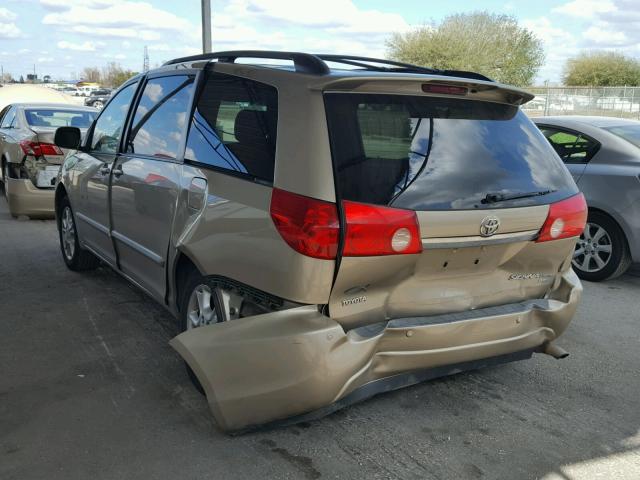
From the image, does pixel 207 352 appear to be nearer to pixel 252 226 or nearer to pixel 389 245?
pixel 252 226

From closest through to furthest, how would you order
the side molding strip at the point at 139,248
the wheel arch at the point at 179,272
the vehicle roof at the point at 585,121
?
the wheel arch at the point at 179,272
the side molding strip at the point at 139,248
the vehicle roof at the point at 585,121

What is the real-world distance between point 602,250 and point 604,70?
5887 cm

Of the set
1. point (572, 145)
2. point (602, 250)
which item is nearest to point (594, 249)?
point (602, 250)

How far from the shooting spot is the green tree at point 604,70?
185 feet

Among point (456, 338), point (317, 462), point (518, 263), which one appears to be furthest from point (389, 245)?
point (317, 462)

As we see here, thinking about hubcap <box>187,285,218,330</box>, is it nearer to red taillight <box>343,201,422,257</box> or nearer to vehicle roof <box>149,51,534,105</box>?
red taillight <box>343,201,422,257</box>

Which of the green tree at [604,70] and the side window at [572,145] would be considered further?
the green tree at [604,70]

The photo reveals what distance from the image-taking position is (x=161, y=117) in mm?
4031

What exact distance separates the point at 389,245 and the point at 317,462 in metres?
1.05

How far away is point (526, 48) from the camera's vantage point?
188 feet

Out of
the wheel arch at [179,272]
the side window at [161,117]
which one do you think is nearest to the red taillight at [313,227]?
the wheel arch at [179,272]

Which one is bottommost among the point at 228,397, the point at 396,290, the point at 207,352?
the point at 228,397

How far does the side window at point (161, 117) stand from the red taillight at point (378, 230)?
1.46 meters

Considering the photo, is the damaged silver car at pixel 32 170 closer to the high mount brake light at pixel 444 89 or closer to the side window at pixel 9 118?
the side window at pixel 9 118
